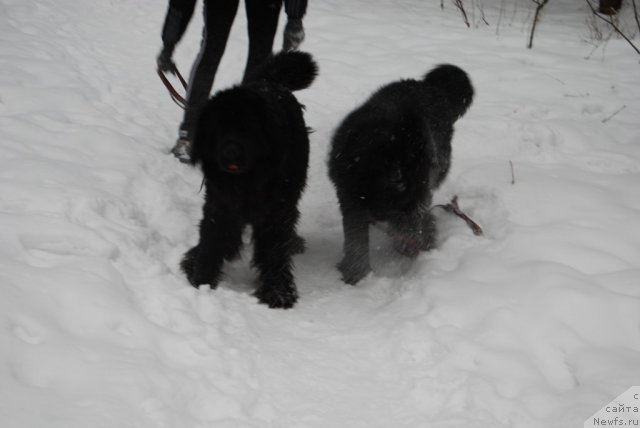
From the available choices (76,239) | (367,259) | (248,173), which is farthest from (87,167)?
(367,259)

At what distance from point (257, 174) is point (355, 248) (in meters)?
0.93

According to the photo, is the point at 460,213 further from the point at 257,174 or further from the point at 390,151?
the point at 257,174

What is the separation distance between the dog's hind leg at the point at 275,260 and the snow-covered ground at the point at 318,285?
0.11m

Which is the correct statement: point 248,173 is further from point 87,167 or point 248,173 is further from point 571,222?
point 571,222

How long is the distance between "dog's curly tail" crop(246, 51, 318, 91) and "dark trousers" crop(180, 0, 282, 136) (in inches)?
22.8

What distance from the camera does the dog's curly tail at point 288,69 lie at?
3.77 m

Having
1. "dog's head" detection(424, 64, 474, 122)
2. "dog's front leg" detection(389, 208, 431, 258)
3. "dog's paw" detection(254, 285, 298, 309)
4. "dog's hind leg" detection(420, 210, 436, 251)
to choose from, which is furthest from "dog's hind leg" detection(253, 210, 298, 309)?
"dog's head" detection(424, 64, 474, 122)

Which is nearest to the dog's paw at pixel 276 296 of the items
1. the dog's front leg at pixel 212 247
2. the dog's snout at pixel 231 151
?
the dog's front leg at pixel 212 247

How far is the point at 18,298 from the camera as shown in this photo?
8.19 ft

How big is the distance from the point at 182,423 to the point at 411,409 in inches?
38.2

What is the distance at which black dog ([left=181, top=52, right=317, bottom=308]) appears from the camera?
3.13 metres

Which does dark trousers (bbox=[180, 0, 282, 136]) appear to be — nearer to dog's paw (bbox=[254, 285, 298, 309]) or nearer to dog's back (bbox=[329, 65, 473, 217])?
dog's back (bbox=[329, 65, 473, 217])

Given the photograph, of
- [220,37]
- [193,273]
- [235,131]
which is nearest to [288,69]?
[235,131]

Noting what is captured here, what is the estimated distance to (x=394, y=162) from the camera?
3451mm
